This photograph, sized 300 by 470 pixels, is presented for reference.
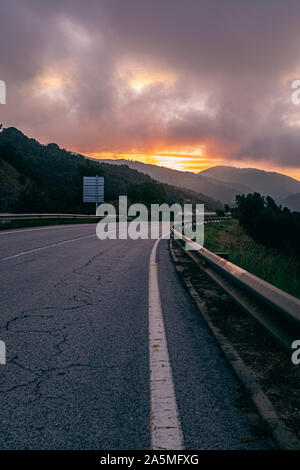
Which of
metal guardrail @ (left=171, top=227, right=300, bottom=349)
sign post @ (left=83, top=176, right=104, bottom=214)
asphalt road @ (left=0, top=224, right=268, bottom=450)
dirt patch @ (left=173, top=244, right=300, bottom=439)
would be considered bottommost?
asphalt road @ (left=0, top=224, right=268, bottom=450)

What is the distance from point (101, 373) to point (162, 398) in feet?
2.33

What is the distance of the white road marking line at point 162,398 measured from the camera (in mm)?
2387

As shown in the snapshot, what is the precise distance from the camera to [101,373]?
11.2ft

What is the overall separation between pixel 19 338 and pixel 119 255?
8393 millimetres

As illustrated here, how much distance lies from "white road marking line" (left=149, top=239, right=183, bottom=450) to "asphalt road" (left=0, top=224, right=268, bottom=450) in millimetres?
41

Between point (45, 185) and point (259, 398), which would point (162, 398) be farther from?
point (45, 185)

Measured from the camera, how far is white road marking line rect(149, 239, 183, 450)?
2.39 m

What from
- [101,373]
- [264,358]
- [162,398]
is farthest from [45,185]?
[162,398]

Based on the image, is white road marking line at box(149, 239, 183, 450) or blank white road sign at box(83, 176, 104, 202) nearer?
white road marking line at box(149, 239, 183, 450)

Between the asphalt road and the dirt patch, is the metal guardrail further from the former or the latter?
the asphalt road

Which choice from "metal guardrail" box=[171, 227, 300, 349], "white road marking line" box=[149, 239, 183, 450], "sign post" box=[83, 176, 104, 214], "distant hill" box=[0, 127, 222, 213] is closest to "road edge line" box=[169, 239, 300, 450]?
"metal guardrail" box=[171, 227, 300, 349]

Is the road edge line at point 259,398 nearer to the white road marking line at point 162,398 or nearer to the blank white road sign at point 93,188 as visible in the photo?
the white road marking line at point 162,398

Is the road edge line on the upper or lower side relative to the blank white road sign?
lower
